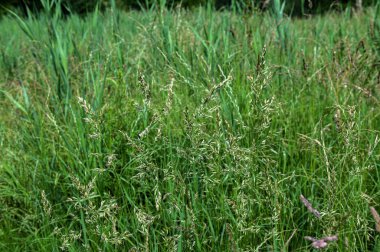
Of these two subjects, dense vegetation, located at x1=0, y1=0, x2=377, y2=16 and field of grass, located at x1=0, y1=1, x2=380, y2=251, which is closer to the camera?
field of grass, located at x1=0, y1=1, x2=380, y2=251

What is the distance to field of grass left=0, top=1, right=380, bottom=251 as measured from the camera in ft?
4.33

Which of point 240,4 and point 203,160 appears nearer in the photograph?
point 203,160

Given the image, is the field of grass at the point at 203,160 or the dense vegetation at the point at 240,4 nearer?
the field of grass at the point at 203,160

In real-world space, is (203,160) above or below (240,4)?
above

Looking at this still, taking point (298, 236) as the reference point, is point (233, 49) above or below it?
above

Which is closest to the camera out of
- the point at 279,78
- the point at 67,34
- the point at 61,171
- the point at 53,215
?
the point at 53,215

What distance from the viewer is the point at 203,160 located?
1.59m

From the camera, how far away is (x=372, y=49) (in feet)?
8.33

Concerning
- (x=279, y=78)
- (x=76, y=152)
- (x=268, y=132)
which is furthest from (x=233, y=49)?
(x=76, y=152)

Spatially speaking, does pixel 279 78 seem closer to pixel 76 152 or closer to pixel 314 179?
pixel 314 179

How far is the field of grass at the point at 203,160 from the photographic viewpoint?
1318 mm

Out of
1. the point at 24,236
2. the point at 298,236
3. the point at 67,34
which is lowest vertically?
the point at 24,236

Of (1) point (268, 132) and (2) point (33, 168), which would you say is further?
(2) point (33, 168)

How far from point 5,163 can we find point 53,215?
0.42m
